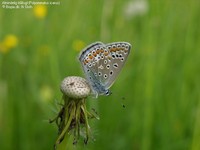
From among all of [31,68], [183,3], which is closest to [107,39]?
[31,68]

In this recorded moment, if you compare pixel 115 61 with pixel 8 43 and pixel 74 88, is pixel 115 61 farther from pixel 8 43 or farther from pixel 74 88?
pixel 8 43

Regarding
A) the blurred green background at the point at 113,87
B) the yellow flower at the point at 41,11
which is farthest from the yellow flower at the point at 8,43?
the yellow flower at the point at 41,11

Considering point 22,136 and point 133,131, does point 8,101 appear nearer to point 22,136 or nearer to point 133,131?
point 22,136

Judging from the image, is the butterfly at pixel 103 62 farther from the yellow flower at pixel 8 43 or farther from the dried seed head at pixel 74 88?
the yellow flower at pixel 8 43

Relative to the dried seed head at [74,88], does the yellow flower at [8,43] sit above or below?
above

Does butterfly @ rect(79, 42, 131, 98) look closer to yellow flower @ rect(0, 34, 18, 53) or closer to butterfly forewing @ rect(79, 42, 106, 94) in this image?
butterfly forewing @ rect(79, 42, 106, 94)

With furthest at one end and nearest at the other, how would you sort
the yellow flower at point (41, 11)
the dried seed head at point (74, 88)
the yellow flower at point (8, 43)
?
the yellow flower at point (41, 11), the yellow flower at point (8, 43), the dried seed head at point (74, 88)

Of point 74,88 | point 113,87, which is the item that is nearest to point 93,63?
point 74,88
